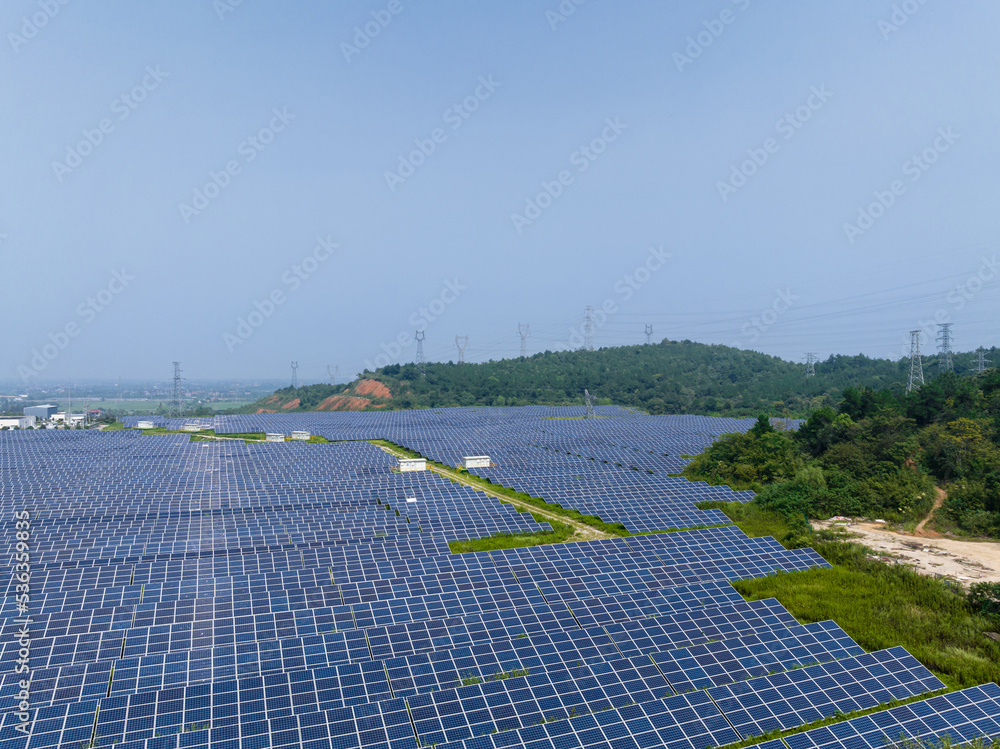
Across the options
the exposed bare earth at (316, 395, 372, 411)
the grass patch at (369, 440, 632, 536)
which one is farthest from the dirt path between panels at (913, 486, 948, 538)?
the exposed bare earth at (316, 395, 372, 411)

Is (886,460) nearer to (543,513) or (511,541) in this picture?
(543,513)

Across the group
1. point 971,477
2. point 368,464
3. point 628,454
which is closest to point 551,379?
point 628,454

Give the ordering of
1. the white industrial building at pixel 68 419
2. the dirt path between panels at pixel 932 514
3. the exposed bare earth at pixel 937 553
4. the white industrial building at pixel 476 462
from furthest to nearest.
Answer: the white industrial building at pixel 68 419
the white industrial building at pixel 476 462
the dirt path between panels at pixel 932 514
the exposed bare earth at pixel 937 553

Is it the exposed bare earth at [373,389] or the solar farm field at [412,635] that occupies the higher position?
the exposed bare earth at [373,389]

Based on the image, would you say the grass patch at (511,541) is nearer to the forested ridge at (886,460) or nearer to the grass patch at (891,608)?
the grass patch at (891,608)

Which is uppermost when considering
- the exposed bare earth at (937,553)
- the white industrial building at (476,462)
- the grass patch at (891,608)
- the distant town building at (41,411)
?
the distant town building at (41,411)

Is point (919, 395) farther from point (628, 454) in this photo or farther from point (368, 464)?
point (368, 464)

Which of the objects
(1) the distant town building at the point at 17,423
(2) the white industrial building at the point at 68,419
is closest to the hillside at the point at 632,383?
(2) the white industrial building at the point at 68,419
